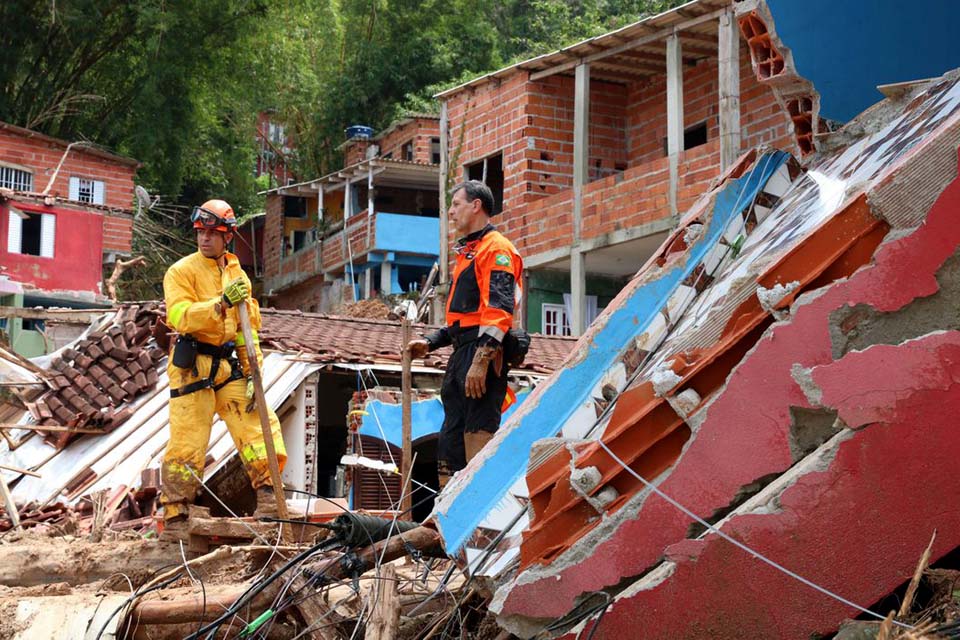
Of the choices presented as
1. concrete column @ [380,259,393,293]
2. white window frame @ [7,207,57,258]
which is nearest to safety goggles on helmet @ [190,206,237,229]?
white window frame @ [7,207,57,258]

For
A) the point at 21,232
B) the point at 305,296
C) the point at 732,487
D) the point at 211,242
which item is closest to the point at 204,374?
the point at 211,242

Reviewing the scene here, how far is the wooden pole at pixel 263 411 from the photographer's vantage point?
761 centimetres

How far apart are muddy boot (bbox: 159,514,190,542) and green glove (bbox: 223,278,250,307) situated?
137cm

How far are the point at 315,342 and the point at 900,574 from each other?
10.1m

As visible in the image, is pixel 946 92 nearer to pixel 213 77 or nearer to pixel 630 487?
pixel 630 487

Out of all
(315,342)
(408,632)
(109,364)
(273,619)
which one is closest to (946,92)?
(408,632)

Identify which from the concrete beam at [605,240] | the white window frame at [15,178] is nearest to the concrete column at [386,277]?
the white window frame at [15,178]

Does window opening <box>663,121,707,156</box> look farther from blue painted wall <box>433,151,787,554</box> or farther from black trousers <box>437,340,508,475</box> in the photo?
black trousers <box>437,340,508,475</box>

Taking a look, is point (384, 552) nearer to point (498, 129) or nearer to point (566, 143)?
point (566, 143)

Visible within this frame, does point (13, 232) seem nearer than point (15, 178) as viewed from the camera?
Yes

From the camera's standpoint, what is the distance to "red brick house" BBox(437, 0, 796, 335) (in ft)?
61.3

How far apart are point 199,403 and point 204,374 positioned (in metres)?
0.19

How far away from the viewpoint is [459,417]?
7.17 meters

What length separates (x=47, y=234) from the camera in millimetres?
31312
